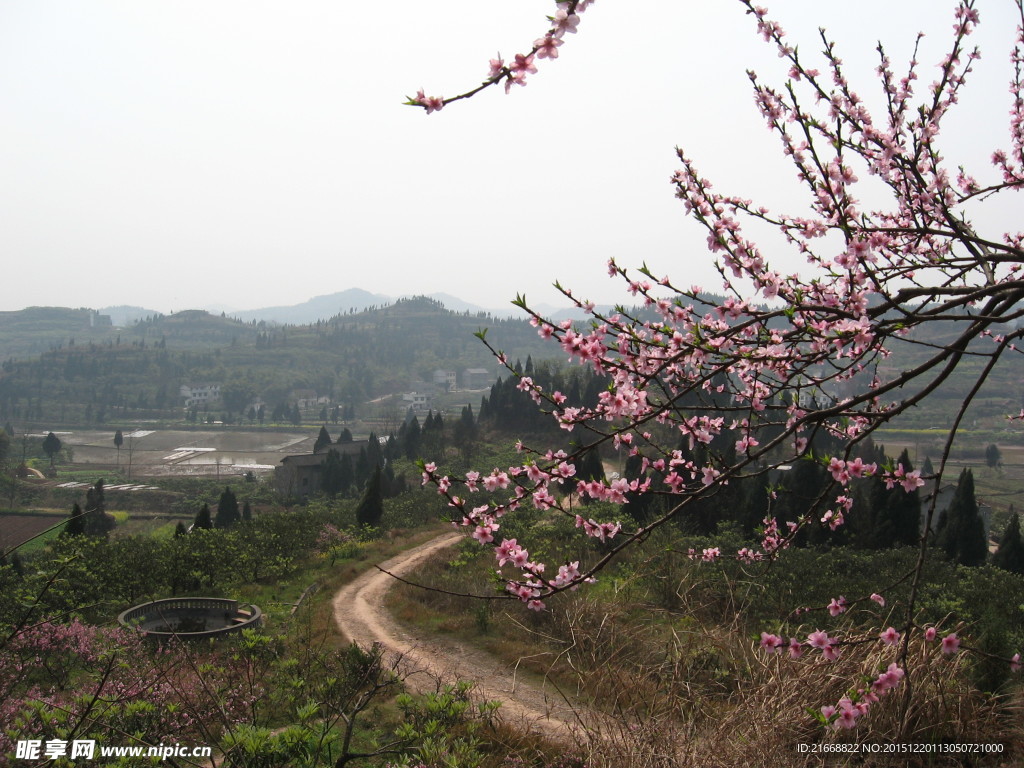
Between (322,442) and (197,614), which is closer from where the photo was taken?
(197,614)

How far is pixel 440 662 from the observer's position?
33.6 ft

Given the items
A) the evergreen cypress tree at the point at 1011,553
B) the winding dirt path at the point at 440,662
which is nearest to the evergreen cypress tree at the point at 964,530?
the evergreen cypress tree at the point at 1011,553

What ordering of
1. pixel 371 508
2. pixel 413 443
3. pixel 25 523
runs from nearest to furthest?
pixel 371 508 → pixel 25 523 → pixel 413 443

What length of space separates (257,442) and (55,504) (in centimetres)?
4135

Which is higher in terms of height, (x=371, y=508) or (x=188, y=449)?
(x=371, y=508)

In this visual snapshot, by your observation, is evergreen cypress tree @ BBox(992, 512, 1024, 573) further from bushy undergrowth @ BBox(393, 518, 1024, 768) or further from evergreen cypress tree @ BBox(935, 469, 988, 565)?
bushy undergrowth @ BBox(393, 518, 1024, 768)

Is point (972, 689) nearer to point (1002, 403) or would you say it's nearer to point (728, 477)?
point (728, 477)

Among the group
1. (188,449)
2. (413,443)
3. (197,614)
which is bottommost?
(188,449)


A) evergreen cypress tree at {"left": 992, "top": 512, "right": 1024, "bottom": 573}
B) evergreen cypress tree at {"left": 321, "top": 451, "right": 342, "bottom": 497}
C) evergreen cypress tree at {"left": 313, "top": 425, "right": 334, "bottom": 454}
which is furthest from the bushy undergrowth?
evergreen cypress tree at {"left": 313, "top": 425, "right": 334, "bottom": 454}

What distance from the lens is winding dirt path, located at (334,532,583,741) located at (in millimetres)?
7439

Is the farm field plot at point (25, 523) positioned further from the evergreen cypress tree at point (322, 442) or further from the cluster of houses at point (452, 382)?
the cluster of houses at point (452, 382)

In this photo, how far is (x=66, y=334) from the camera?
195250 millimetres

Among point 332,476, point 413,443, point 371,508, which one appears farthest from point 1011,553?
point 332,476

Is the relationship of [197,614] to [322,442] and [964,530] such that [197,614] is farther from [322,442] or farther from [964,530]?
[322,442]
